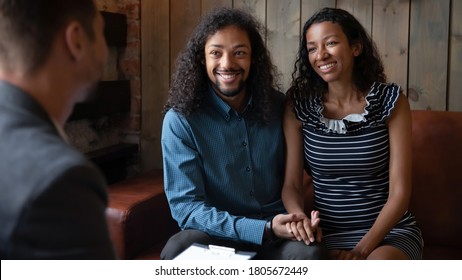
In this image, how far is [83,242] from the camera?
0.60 meters

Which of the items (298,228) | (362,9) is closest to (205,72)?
(298,228)

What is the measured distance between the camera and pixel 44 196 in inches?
22.0

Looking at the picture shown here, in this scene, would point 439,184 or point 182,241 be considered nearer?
point 182,241

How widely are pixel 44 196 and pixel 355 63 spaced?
1.16 meters

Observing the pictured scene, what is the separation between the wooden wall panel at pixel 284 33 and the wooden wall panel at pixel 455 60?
498mm

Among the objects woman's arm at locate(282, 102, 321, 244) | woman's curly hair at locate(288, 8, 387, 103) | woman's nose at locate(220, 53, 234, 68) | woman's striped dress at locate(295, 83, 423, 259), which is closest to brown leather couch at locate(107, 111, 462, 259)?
woman's striped dress at locate(295, 83, 423, 259)

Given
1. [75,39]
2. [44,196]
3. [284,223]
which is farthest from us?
[284,223]

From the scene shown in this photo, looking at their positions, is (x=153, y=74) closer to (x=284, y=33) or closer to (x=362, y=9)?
(x=284, y=33)

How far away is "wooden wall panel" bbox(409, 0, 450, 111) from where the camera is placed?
1.77 metres

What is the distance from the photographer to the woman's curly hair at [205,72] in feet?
4.94

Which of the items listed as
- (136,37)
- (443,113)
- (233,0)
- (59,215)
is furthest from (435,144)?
(59,215)

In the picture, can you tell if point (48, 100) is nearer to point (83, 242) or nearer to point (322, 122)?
point (83, 242)

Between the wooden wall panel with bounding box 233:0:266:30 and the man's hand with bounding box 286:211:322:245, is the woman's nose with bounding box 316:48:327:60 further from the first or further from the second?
the wooden wall panel with bounding box 233:0:266:30

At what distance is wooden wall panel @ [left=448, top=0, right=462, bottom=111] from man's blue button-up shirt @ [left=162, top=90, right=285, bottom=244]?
62 centimetres
